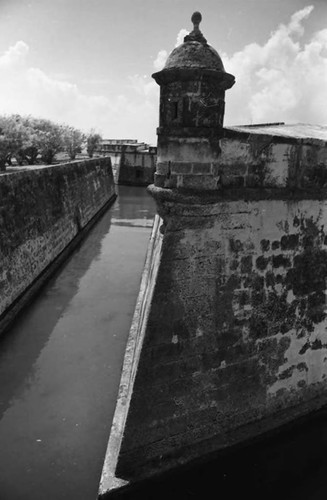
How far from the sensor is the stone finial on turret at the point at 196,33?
3.85 metres

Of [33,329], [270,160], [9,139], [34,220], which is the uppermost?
[9,139]

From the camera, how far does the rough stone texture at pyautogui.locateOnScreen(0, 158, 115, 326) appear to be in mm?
8953

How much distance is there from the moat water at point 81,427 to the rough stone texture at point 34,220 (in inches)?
38.8

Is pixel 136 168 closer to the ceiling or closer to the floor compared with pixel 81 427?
closer to the ceiling

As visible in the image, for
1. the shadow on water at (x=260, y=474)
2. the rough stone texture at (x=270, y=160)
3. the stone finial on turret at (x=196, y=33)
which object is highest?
the stone finial on turret at (x=196, y=33)

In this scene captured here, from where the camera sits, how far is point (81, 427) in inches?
223

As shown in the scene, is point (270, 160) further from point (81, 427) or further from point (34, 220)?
point (34, 220)

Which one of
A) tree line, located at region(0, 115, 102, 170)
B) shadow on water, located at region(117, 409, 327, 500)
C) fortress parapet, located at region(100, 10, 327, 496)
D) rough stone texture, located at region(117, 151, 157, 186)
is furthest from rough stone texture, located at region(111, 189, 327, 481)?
rough stone texture, located at region(117, 151, 157, 186)

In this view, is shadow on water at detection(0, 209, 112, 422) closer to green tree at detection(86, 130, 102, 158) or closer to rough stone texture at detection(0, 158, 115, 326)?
rough stone texture at detection(0, 158, 115, 326)

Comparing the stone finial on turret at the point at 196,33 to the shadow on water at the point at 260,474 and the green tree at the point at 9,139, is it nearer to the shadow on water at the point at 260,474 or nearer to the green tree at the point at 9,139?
the shadow on water at the point at 260,474

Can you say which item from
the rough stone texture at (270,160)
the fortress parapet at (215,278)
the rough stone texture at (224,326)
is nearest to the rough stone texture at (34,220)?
the fortress parapet at (215,278)

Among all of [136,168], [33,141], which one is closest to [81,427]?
[33,141]

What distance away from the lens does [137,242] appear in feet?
53.0

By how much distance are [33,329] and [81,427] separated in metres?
3.53
